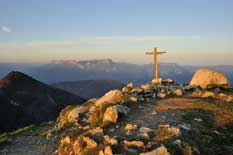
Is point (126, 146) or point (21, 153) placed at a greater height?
point (126, 146)

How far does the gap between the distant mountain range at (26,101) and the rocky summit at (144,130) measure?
68.7m

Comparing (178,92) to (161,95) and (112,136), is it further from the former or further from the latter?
(112,136)

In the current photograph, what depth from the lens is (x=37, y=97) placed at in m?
121

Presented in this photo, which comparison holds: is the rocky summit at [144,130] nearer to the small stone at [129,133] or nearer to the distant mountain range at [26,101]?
the small stone at [129,133]

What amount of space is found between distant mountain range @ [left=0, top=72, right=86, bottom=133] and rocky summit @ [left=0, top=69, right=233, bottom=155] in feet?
225

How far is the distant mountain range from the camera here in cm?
9406

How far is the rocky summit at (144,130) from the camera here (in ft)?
44.0

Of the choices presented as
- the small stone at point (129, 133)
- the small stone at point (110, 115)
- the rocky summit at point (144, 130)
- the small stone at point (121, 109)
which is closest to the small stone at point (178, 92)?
the rocky summit at point (144, 130)

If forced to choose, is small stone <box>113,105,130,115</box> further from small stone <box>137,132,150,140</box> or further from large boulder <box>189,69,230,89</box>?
large boulder <box>189,69,230,89</box>

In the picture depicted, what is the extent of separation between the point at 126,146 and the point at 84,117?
9.84 m

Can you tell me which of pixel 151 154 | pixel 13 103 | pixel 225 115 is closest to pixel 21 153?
pixel 151 154

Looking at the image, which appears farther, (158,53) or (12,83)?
(12,83)

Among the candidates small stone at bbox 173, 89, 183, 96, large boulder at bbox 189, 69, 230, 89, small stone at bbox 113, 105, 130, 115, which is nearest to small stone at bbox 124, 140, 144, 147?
small stone at bbox 113, 105, 130, 115

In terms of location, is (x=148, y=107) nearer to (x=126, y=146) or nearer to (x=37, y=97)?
(x=126, y=146)
